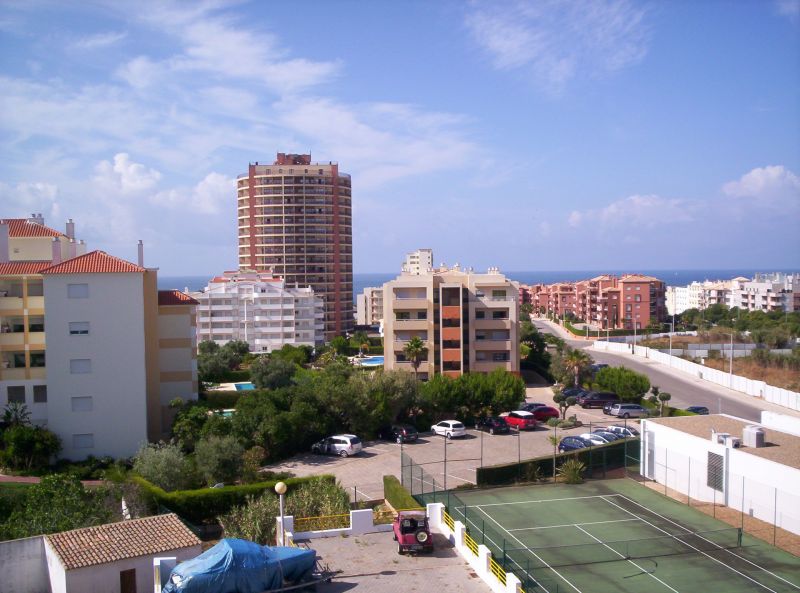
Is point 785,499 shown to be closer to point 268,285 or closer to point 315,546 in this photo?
point 315,546

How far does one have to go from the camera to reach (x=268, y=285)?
8838cm

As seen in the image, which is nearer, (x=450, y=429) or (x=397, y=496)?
(x=397, y=496)

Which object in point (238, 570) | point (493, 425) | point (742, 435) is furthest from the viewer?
point (493, 425)

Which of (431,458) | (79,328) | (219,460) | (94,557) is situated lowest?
(431,458)

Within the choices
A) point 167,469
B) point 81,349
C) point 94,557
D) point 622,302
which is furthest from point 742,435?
point 622,302

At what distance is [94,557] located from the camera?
2042 cm

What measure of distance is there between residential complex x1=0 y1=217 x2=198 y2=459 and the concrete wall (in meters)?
17.0

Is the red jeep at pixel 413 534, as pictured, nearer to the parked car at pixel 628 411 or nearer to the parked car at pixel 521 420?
the parked car at pixel 521 420

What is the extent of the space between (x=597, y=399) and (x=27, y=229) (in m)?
37.8

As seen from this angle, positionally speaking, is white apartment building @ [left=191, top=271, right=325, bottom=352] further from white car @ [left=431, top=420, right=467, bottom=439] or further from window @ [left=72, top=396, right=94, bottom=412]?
window @ [left=72, top=396, right=94, bottom=412]

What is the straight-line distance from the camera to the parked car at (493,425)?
140ft

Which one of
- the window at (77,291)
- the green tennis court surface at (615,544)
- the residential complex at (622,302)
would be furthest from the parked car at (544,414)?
the residential complex at (622,302)

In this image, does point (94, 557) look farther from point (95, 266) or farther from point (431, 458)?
point (95, 266)

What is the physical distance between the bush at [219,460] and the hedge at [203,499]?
2.53 metres
